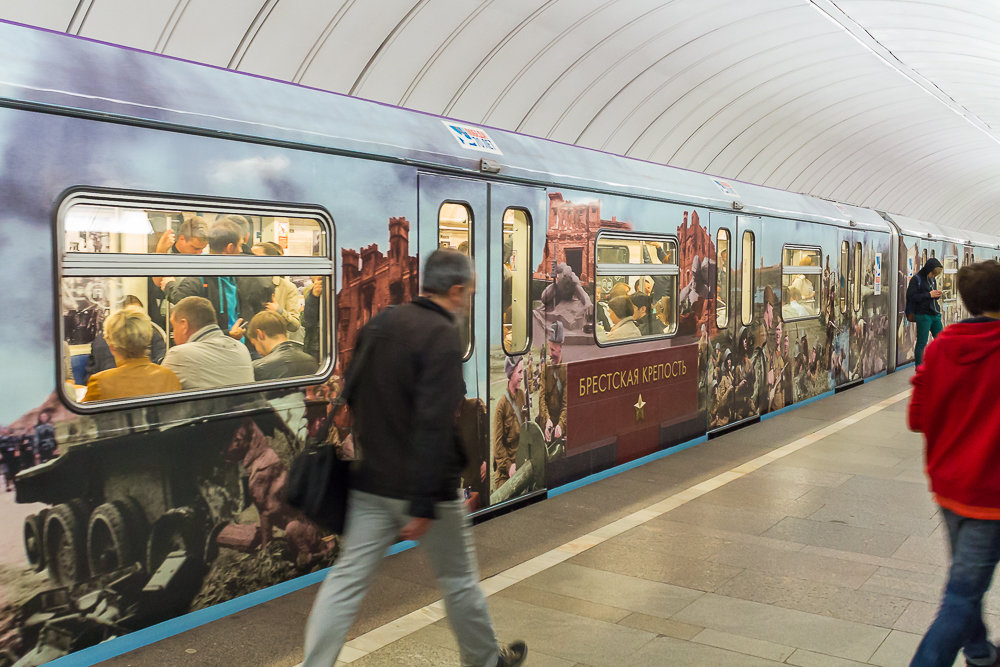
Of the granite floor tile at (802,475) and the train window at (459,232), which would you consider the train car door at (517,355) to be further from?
the granite floor tile at (802,475)

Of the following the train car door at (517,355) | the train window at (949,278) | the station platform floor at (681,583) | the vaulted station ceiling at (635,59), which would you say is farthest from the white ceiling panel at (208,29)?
the train window at (949,278)

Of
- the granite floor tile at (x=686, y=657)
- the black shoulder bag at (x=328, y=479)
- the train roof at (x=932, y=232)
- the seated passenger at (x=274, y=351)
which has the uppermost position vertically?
the train roof at (x=932, y=232)

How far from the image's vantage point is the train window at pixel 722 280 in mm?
9062

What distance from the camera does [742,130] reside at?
46.2ft

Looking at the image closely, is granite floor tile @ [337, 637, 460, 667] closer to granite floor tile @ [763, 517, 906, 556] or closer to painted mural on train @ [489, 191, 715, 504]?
painted mural on train @ [489, 191, 715, 504]

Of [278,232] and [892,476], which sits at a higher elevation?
[278,232]

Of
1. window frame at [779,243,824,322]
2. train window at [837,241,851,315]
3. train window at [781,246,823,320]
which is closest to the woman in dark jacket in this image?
train window at [837,241,851,315]

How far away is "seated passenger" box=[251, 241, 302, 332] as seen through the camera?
4332 millimetres

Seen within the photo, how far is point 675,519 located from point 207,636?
327 centimetres

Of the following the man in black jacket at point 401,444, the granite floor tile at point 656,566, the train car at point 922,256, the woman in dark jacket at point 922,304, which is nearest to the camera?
the man in black jacket at point 401,444

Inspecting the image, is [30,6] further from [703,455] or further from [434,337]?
[703,455]

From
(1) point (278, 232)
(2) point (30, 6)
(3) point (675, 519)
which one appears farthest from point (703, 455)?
(2) point (30, 6)

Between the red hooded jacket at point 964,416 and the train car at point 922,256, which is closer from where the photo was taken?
the red hooded jacket at point 964,416

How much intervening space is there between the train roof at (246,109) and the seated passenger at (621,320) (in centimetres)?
87
